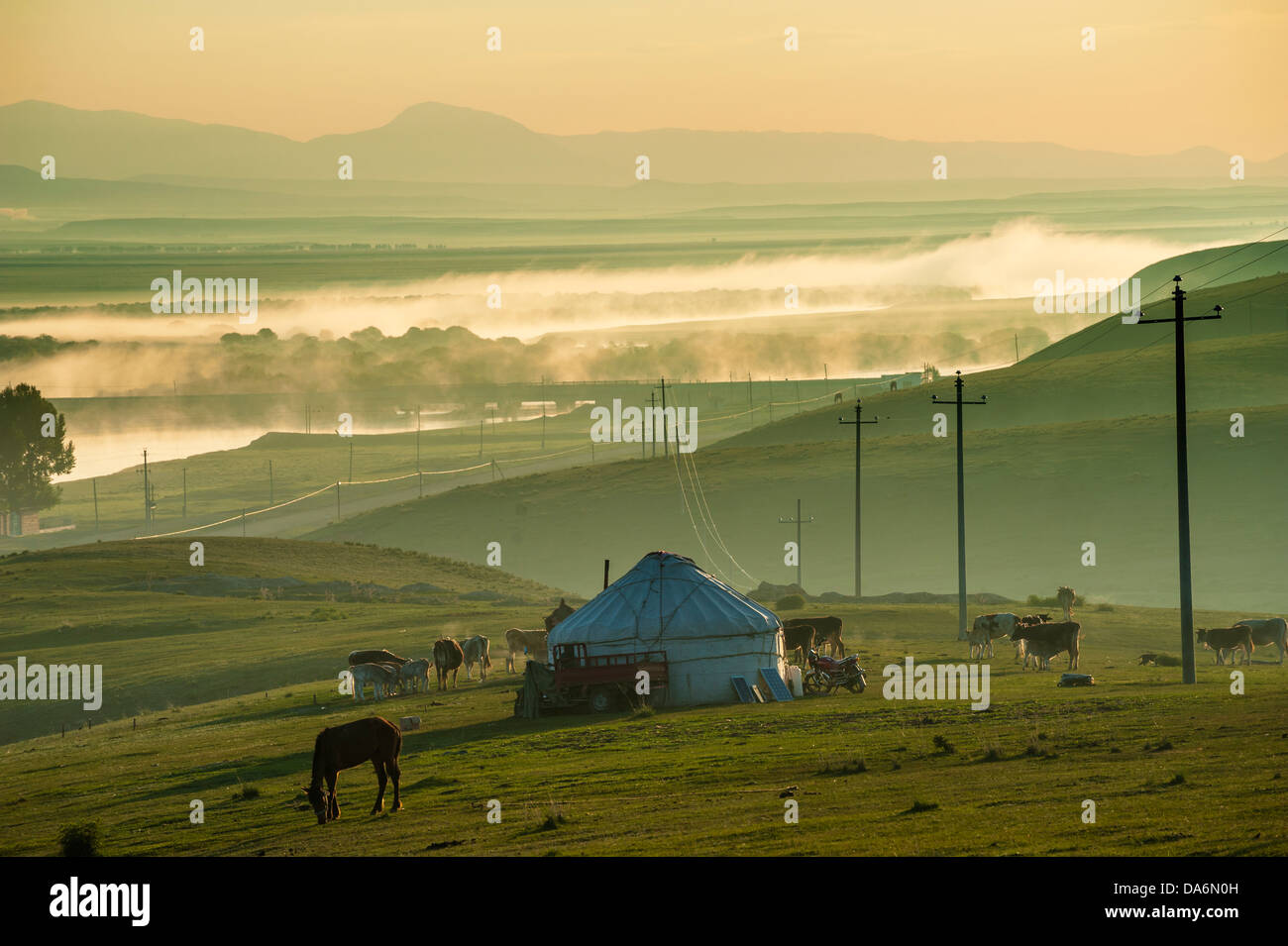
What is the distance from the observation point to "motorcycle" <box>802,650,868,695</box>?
42625mm

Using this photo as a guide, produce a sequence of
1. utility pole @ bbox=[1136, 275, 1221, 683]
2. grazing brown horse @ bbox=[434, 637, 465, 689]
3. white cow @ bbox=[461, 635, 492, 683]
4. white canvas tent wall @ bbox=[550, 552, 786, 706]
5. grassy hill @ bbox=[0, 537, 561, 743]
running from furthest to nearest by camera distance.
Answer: grassy hill @ bbox=[0, 537, 561, 743] < white cow @ bbox=[461, 635, 492, 683] < grazing brown horse @ bbox=[434, 637, 465, 689] < white canvas tent wall @ bbox=[550, 552, 786, 706] < utility pole @ bbox=[1136, 275, 1221, 683]

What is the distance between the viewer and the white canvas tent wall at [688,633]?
4262 cm

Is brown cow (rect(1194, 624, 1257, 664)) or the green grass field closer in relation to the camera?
the green grass field

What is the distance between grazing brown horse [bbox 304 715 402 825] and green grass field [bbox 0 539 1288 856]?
0.45m

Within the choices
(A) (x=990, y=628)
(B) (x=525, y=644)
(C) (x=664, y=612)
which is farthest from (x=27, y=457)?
(C) (x=664, y=612)

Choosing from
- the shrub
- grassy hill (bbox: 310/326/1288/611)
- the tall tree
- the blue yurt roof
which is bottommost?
the shrub

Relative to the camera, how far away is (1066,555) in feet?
348

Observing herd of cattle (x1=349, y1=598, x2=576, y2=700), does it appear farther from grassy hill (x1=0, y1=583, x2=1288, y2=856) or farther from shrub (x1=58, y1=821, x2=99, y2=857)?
shrub (x1=58, y1=821, x2=99, y2=857)

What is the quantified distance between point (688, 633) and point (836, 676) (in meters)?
4.23

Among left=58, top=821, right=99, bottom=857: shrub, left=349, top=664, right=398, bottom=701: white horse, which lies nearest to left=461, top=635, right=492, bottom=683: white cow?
left=349, top=664, right=398, bottom=701: white horse

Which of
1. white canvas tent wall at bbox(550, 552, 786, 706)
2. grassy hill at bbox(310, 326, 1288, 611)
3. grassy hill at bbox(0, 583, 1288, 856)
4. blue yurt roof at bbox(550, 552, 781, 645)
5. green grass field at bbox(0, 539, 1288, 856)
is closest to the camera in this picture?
grassy hill at bbox(0, 583, 1288, 856)

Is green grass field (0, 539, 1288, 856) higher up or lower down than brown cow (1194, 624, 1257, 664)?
lower down
